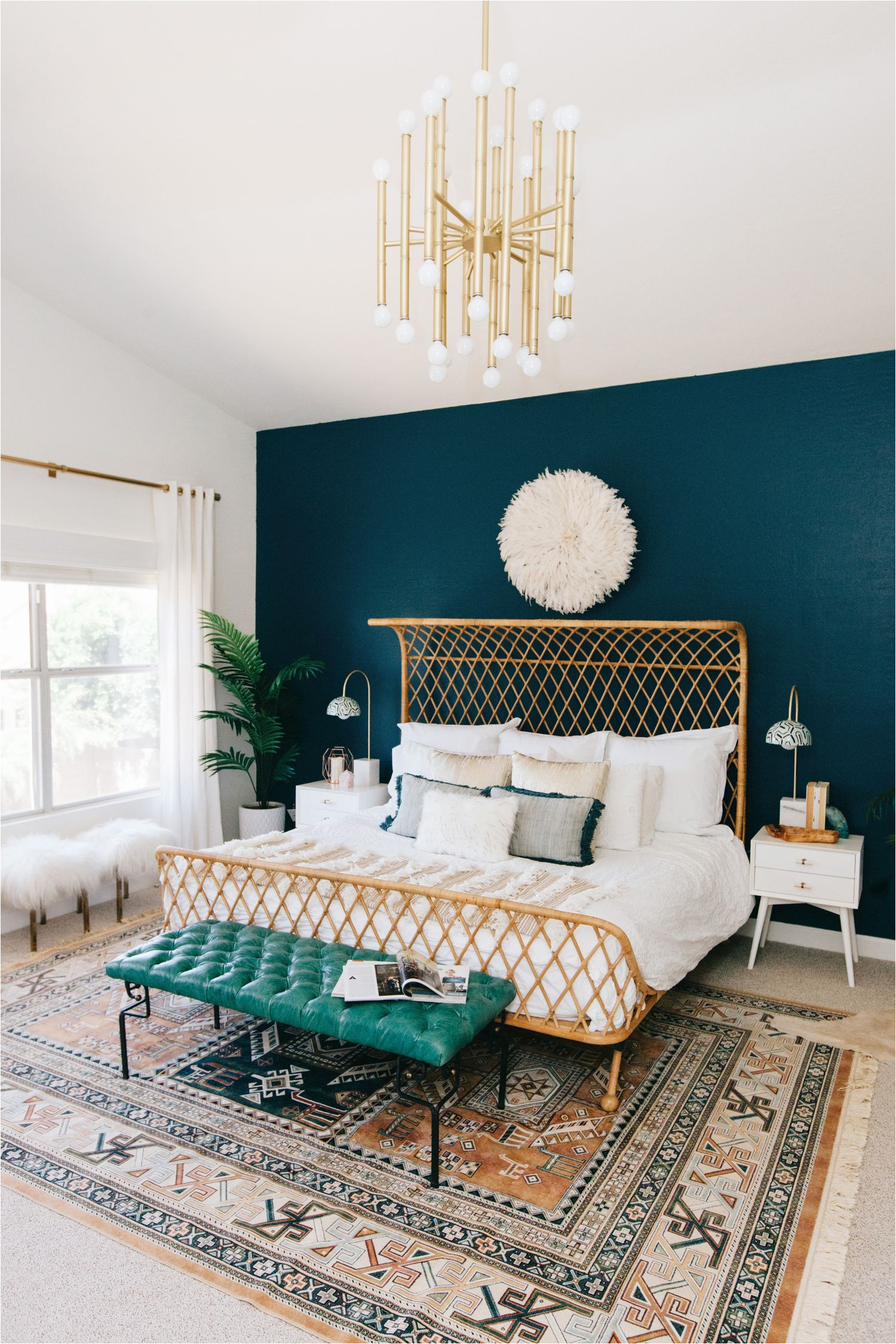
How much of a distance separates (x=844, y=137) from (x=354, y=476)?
342 centimetres

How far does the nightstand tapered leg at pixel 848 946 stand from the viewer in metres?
3.81

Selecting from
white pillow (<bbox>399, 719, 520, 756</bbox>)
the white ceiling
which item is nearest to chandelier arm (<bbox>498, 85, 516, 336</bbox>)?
the white ceiling

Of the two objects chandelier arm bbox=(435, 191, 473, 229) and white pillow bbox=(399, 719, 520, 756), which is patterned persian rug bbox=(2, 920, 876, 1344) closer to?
white pillow bbox=(399, 719, 520, 756)

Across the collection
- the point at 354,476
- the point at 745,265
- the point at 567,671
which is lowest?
the point at 567,671

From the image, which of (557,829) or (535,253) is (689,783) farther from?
(535,253)

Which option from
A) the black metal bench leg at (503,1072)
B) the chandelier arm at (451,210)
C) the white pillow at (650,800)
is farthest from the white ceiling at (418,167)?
the black metal bench leg at (503,1072)

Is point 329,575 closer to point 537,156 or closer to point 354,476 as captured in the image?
point 354,476

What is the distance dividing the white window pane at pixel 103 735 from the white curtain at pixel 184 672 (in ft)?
0.55

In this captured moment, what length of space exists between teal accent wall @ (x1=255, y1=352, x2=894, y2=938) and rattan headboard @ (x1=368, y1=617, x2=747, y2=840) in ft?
0.42

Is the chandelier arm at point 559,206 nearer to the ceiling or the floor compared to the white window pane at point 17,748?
nearer to the ceiling

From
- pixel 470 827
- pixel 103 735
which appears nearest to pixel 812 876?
pixel 470 827

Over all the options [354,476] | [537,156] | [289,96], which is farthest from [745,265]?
[354,476]

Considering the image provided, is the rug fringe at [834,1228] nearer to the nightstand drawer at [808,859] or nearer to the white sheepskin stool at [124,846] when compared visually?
the nightstand drawer at [808,859]

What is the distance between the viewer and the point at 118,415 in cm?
505
